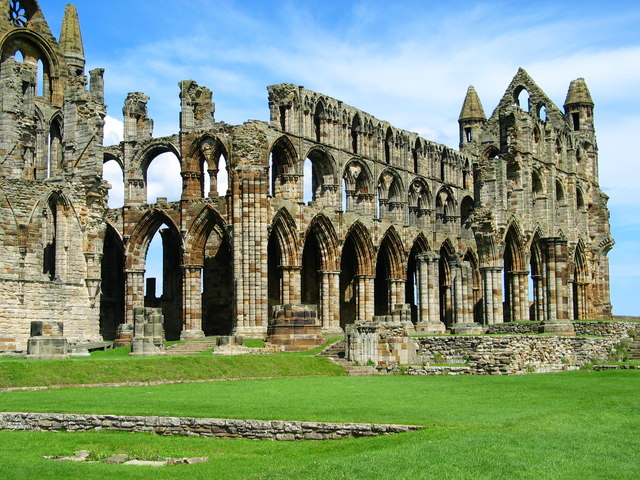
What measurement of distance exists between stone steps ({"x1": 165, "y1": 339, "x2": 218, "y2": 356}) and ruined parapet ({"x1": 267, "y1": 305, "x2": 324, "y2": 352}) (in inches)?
126

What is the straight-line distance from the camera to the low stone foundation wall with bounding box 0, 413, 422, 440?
53.0ft

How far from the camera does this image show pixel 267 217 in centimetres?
4972

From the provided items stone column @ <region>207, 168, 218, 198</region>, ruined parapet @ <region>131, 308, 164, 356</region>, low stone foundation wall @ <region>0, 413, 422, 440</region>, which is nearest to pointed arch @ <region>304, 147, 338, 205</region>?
stone column @ <region>207, 168, 218, 198</region>

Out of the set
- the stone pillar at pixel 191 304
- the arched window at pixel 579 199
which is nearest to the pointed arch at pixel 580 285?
the arched window at pixel 579 199

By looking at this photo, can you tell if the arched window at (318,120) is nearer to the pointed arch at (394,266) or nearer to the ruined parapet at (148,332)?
the pointed arch at (394,266)

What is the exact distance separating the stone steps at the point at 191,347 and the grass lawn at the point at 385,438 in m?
18.7

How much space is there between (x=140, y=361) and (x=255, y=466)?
17022 millimetres

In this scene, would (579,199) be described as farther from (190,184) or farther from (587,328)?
(190,184)

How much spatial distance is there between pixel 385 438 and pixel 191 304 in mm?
36334

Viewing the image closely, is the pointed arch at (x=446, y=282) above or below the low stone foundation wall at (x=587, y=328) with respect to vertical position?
above

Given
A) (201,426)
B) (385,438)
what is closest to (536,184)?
(201,426)

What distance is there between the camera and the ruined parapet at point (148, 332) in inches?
1512

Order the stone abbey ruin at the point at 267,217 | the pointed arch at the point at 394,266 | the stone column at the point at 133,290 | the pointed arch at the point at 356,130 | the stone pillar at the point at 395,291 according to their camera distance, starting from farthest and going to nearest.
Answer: the stone pillar at the point at 395,291 < the pointed arch at the point at 394,266 < the pointed arch at the point at 356,130 < the stone column at the point at 133,290 < the stone abbey ruin at the point at 267,217

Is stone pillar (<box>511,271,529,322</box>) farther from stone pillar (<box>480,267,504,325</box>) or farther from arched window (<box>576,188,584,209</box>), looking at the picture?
arched window (<box>576,188,584,209</box>)
